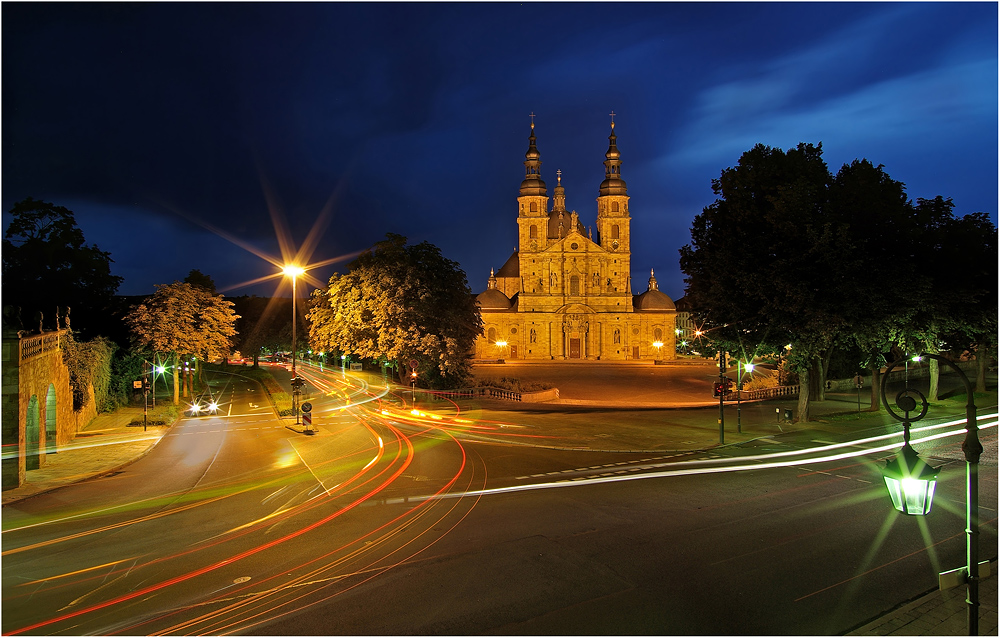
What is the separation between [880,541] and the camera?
11.1 metres

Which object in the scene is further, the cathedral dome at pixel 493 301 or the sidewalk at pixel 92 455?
the cathedral dome at pixel 493 301

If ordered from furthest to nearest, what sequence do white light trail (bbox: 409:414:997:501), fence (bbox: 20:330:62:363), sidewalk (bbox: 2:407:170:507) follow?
fence (bbox: 20:330:62:363), sidewalk (bbox: 2:407:170:507), white light trail (bbox: 409:414:997:501)

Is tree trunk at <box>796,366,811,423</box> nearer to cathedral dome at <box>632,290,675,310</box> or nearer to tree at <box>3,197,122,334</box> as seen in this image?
tree at <box>3,197,122,334</box>

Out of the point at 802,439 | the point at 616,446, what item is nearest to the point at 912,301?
the point at 802,439

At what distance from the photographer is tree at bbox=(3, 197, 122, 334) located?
128 ft

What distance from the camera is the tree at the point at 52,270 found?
39.0m

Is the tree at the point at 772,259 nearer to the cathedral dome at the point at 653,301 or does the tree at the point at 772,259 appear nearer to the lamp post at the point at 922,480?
the lamp post at the point at 922,480

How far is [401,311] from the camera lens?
3447 cm

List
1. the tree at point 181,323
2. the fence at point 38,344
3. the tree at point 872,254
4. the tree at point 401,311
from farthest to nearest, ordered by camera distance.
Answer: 1. the tree at point 181,323
2. the tree at point 401,311
3. the tree at point 872,254
4. the fence at point 38,344

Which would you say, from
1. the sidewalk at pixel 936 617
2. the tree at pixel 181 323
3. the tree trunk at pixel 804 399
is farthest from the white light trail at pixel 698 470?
the tree at pixel 181 323

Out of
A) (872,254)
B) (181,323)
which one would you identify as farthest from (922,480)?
(181,323)

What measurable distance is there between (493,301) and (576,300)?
11615mm

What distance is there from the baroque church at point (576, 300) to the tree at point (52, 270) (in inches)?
1818

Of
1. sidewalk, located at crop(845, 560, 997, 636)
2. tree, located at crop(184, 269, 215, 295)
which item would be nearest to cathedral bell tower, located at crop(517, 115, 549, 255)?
tree, located at crop(184, 269, 215, 295)
